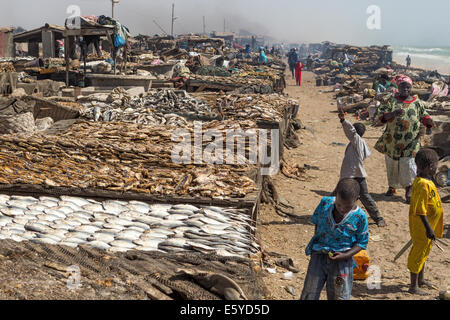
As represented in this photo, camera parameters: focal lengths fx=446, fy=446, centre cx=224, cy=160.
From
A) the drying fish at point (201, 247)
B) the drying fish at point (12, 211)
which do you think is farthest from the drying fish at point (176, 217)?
the drying fish at point (12, 211)

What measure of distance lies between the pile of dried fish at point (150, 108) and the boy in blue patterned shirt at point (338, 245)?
6.39m

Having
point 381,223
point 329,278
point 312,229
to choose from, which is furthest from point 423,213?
point 312,229

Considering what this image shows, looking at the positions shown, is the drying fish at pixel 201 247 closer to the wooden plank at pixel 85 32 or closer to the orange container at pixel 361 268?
the orange container at pixel 361 268

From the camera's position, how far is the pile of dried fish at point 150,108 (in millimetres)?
9992

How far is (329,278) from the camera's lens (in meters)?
3.48

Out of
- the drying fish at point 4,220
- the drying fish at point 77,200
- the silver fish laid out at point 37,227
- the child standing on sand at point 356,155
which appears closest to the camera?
the silver fish laid out at point 37,227

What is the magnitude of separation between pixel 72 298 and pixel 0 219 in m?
2.15

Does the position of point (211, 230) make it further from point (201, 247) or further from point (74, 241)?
point (74, 241)

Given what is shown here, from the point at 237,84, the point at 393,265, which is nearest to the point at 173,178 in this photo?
the point at 393,265

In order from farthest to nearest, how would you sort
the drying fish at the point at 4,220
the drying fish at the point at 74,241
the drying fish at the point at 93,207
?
the drying fish at the point at 93,207, the drying fish at the point at 4,220, the drying fish at the point at 74,241

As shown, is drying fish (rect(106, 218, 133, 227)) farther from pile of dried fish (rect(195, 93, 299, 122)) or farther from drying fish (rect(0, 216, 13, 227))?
pile of dried fish (rect(195, 93, 299, 122))

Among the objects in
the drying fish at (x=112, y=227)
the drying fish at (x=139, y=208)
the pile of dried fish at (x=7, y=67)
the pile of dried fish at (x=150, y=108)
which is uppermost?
the pile of dried fish at (x=7, y=67)
